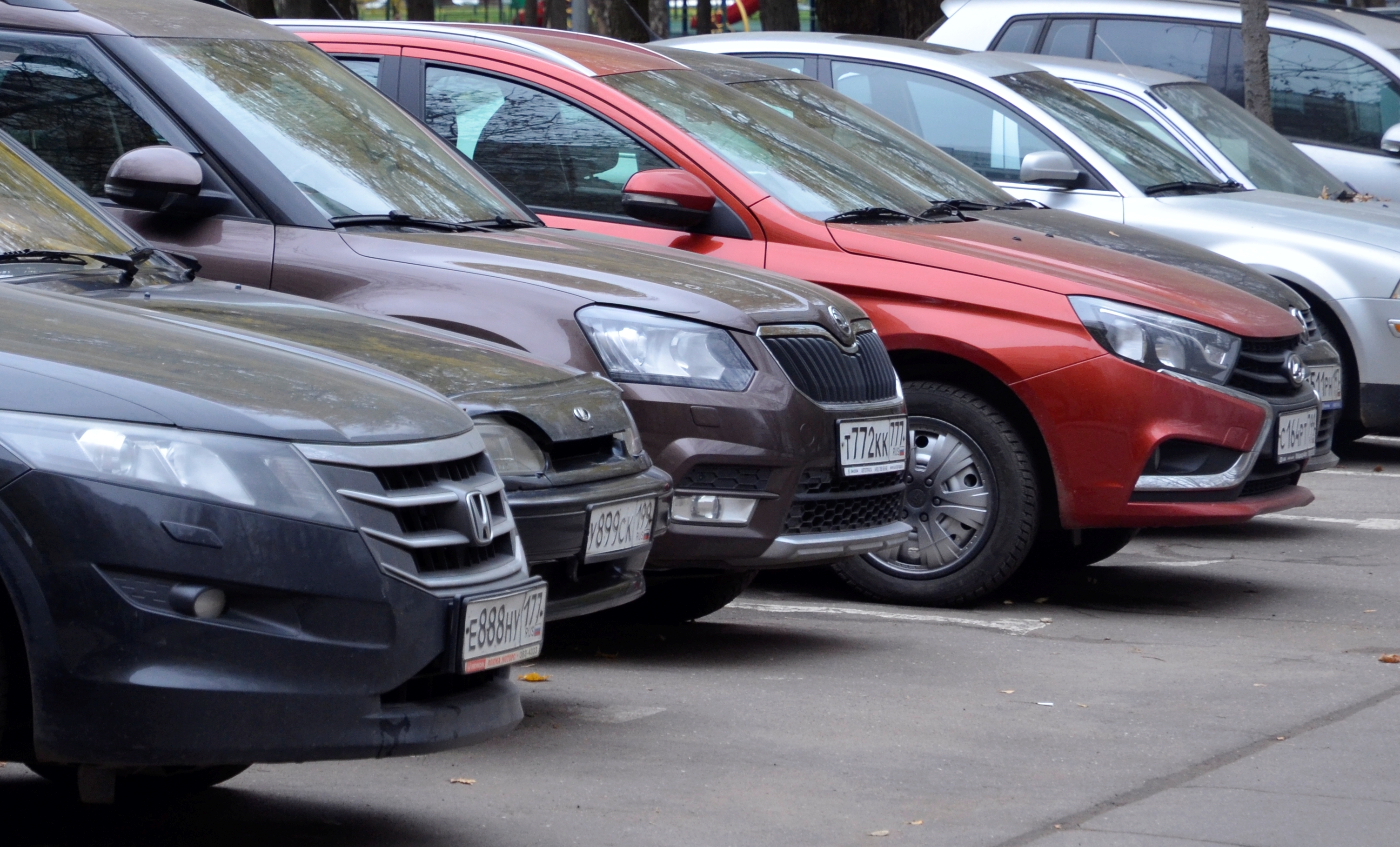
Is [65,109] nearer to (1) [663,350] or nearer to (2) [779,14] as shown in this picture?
(1) [663,350]

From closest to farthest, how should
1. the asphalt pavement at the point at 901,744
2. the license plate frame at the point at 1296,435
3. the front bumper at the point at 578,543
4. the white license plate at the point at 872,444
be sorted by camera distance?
the asphalt pavement at the point at 901,744, the front bumper at the point at 578,543, the white license plate at the point at 872,444, the license plate frame at the point at 1296,435

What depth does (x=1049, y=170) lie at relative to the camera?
31.3 ft

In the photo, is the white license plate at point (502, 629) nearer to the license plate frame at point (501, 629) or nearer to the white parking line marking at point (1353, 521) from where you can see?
the license plate frame at point (501, 629)

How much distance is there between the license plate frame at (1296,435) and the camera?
7.34 metres

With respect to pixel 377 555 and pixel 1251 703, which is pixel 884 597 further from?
pixel 377 555

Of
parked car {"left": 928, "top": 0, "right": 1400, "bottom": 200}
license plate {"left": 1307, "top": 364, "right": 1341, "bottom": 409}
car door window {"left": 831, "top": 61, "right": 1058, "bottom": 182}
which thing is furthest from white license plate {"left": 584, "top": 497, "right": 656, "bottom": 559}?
parked car {"left": 928, "top": 0, "right": 1400, "bottom": 200}

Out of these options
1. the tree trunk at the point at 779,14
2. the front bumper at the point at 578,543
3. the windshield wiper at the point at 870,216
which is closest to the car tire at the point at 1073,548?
the windshield wiper at the point at 870,216

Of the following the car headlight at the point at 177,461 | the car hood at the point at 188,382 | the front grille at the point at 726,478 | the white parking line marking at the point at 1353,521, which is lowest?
the white parking line marking at the point at 1353,521

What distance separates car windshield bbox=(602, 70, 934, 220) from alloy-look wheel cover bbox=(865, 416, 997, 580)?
3.03 ft

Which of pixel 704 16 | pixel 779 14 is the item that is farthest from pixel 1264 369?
pixel 704 16

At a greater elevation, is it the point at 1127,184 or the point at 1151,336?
the point at 1127,184

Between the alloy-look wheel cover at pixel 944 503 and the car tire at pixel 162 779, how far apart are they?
124 inches

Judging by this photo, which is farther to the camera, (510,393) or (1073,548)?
(1073,548)

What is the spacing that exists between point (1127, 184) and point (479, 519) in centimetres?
664
